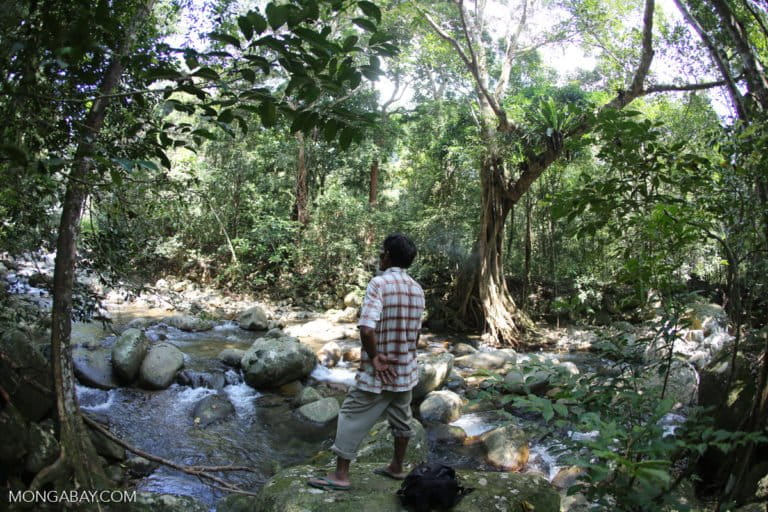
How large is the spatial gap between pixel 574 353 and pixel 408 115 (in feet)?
27.4

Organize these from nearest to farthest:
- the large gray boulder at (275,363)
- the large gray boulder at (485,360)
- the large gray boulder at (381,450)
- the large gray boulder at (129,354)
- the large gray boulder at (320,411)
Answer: the large gray boulder at (381,450), the large gray boulder at (320,411), the large gray boulder at (129,354), the large gray boulder at (275,363), the large gray boulder at (485,360)

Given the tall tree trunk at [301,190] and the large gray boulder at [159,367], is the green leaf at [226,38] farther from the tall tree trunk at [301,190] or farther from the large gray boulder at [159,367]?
the tall tree trunk at [301,190]

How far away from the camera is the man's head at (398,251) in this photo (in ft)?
9.16

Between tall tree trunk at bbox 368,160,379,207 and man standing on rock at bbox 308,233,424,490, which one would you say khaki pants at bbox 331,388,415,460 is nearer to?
man standing on rock at bbox 308,233,424,490

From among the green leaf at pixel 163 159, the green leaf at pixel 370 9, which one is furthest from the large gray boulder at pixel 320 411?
the green leaf at pixel 370 9

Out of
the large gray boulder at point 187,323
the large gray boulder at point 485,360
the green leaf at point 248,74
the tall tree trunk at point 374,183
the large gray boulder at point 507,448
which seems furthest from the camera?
the tall tree trunk at point 374,183

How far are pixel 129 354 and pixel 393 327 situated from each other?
481cm

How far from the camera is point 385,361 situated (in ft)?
8.75

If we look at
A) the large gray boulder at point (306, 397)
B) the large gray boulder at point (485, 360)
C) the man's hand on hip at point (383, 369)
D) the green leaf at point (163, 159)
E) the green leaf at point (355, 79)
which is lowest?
the large gray boulder at point (306, 397)

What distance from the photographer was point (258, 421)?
5.71 metres

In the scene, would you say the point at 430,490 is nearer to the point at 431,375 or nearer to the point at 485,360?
the point at 431,375

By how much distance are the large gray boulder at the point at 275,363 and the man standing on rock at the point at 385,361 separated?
4073 millimetres

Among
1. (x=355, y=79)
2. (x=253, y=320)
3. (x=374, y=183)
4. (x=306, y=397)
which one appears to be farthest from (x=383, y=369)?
(x=374, y=183)

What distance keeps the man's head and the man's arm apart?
1.43 feet
